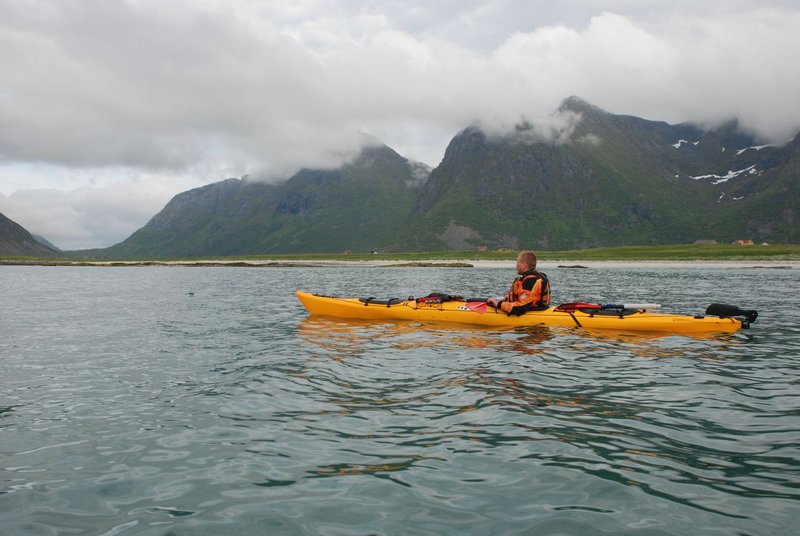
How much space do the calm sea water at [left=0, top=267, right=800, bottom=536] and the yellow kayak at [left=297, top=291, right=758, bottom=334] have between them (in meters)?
1.51

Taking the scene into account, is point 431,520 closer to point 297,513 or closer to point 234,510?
point 297,513

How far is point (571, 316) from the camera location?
16516mm

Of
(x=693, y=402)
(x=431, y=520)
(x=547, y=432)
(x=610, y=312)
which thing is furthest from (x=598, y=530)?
(x=610, y=312)

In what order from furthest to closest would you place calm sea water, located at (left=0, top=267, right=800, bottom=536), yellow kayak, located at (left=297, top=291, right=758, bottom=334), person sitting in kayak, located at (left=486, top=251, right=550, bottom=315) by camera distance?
1. person sitting in kayak, located at (left=486, top=251, right=550, bottom=315)
2. yellow kayak, located at (left=297, top=291, right=758, bottom=334)
3. calm sea water, located at (left=0, top=267, right=800, bottom=536)

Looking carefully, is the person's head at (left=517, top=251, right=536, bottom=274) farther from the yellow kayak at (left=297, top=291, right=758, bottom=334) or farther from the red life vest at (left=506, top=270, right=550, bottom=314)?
the yellow kayak at (left=297, top=291, right=758, bottom=334)

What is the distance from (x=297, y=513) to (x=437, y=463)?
1810mm

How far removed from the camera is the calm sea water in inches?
201

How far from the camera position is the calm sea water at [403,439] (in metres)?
5.11

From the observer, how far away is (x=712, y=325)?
15789 millimetres

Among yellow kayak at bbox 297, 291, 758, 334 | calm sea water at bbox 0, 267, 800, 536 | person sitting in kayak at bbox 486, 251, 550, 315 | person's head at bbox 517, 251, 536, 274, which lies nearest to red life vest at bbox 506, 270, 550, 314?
person sitting in kayak at bbox 486, 251, 550, 315

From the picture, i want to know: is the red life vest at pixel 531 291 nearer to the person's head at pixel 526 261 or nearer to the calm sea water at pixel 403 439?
the person's head at pixel 526 261

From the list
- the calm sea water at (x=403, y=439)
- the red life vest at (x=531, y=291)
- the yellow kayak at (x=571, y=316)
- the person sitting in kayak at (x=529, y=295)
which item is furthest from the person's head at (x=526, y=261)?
the calm sea water at (x=403, y=439)

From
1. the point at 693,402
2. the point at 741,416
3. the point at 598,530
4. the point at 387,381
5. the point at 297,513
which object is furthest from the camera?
the point at 387,381

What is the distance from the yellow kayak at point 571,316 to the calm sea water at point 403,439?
1505 mm
